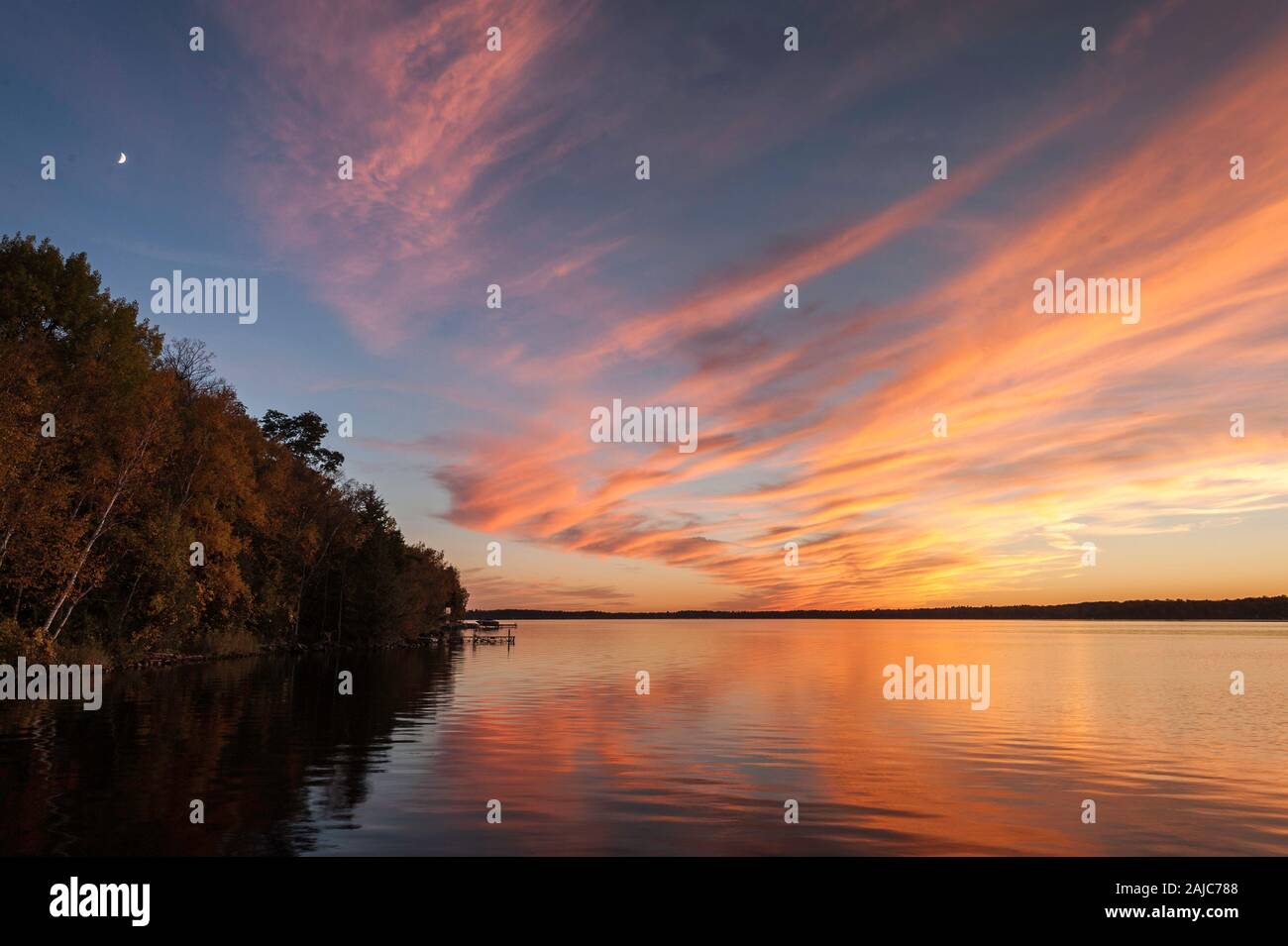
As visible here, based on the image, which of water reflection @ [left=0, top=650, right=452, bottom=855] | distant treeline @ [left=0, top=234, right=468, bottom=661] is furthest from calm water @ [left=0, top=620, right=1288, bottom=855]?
distant treeline @ [left=0, top=234, right=468, bottom=661]

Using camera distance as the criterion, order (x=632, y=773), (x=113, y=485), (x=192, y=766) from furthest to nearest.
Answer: (x=113, y=485), (x=632, y=773), (x=192, y=766)

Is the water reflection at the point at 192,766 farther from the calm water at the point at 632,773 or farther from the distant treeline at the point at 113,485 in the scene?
the distant treeline at the point at 113,485

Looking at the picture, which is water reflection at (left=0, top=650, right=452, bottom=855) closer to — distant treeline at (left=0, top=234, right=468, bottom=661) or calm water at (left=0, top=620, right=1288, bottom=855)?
calm water at (left=0, top=620, right=1288, bottom=855)

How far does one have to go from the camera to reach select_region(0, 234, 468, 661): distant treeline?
41.3 meters

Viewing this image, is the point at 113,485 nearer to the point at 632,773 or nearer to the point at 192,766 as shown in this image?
the point at 192,766

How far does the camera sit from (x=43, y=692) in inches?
1607

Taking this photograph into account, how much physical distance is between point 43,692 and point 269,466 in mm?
40708

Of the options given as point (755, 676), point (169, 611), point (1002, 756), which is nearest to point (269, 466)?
point (169, 611)

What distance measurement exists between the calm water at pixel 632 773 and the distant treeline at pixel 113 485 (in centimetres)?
780

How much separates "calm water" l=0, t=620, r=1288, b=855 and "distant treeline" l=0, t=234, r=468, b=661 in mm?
7801

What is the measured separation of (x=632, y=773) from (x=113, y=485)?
39.2 m

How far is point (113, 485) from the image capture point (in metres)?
48.6

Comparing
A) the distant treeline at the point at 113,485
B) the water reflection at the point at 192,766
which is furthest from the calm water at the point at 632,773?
the distant treeline at the point at 113,485

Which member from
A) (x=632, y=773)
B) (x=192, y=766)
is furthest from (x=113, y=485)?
(x=632, y=773)
